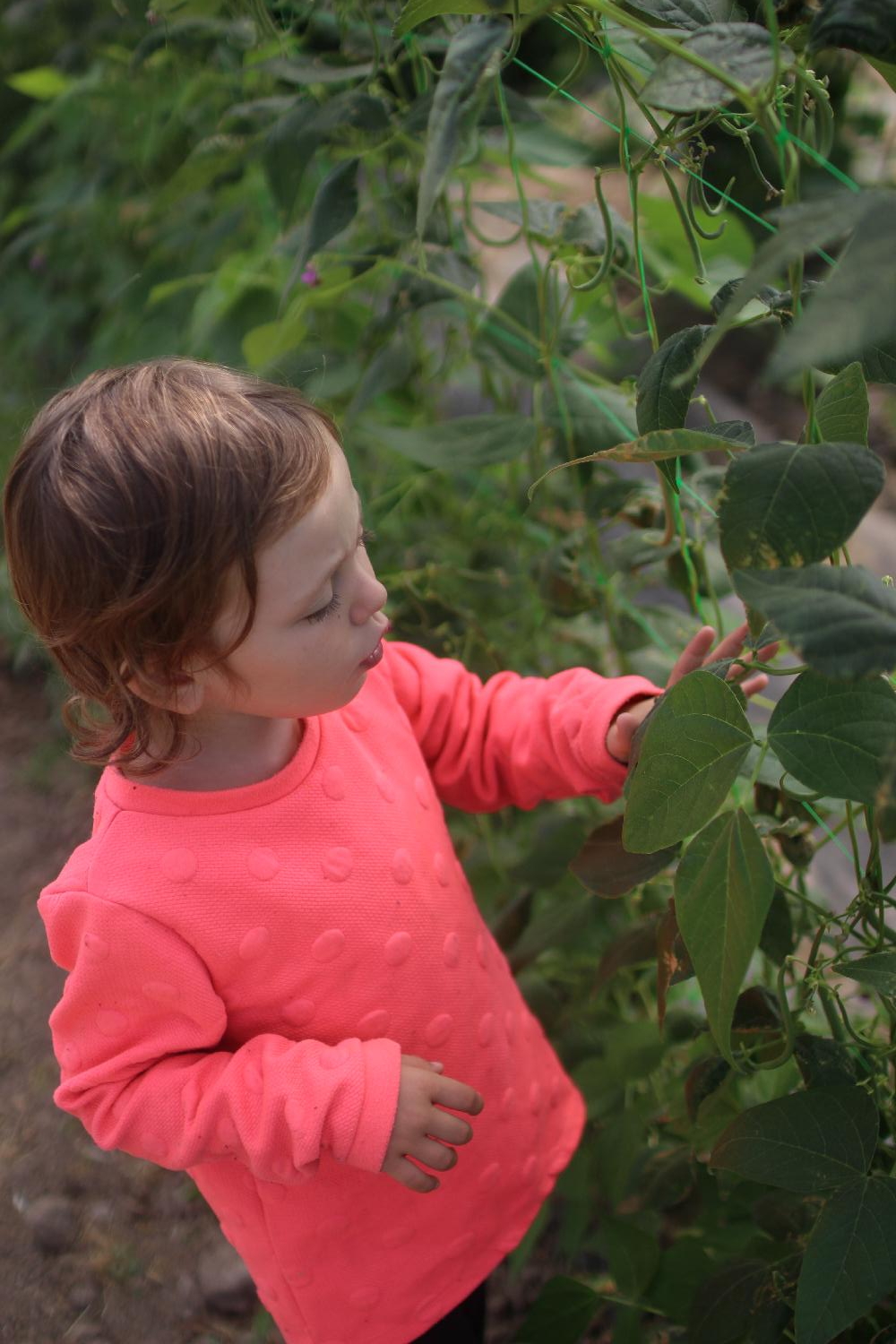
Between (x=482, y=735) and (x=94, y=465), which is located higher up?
(x=94, y=465)

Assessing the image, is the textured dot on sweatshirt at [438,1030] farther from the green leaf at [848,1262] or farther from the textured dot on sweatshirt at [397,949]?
the green leaf at [848,1262]

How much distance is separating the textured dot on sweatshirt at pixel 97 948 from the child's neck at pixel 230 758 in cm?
10

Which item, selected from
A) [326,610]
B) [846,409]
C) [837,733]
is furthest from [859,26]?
[326,610]

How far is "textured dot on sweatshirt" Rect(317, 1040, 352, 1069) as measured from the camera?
789mm

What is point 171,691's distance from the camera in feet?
2.54

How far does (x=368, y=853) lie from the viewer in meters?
0.86

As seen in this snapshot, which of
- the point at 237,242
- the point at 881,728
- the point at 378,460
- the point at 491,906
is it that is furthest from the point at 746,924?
the point at 237,242

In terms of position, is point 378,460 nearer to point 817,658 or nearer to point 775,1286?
point 775,1286

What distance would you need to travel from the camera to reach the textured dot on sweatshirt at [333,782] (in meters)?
0.86

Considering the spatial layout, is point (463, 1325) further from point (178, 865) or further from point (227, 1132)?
point (178, 865)

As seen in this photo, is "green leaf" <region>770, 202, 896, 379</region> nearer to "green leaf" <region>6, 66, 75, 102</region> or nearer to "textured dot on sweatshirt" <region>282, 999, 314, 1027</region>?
"textured dot on sweatshirt" <region>282, 999, 314, 1027</region>

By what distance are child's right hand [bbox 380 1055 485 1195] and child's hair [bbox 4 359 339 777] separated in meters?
0.28

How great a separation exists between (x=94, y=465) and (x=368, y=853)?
32 cm

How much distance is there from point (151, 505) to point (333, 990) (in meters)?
0.34
